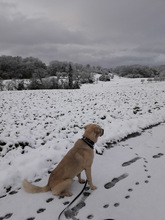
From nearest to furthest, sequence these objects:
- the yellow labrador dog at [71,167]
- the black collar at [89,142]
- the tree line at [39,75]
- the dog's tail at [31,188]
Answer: the yellow labrador dog at [71,167], the dog's tail at [31,188], the black collar at [89,142], the tree line at [39,75]

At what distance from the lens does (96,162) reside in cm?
388

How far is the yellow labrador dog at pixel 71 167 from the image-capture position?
2.64 metres

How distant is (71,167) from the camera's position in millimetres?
2670

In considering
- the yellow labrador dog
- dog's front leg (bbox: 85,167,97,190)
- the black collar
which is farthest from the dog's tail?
the black collar

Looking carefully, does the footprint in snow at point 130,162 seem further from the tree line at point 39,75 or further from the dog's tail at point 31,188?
the tree line at point 39,75

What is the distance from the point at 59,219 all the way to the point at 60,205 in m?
0.28

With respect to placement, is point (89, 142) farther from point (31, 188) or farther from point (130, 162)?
point (130, 162)

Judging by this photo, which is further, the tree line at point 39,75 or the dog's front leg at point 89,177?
the tree line at point 39,75

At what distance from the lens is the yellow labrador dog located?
2637 mm

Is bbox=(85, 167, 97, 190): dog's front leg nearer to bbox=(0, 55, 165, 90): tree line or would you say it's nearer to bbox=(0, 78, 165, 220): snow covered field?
bbox=(0, 78, 165, 220): snow covered field

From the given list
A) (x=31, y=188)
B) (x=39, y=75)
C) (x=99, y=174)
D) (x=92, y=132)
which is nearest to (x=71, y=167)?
(x=92, y=132)

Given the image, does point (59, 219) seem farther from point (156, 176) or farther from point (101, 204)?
point (156, 176)

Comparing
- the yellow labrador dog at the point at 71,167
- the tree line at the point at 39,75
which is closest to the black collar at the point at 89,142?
the yellow labrador dog at the point at 71,167

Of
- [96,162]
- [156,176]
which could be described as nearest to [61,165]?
[96,162]
